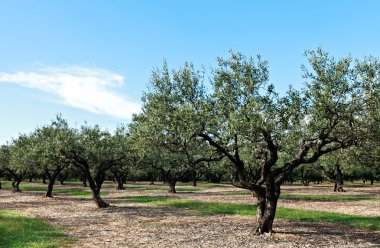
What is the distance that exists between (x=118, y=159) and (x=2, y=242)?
25.5 meters

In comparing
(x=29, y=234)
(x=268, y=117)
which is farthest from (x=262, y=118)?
(x=29, y=234)

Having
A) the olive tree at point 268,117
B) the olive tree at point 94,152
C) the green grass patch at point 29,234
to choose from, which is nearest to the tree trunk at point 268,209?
the olive tree at point 268,117

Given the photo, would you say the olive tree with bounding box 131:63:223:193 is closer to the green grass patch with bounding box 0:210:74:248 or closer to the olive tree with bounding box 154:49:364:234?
the olive tree with bounding box 154:49:364:234

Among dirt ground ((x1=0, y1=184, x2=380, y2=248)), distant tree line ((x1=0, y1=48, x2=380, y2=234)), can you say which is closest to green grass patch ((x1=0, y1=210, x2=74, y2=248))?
dirt ground ((x1=0, y1=184, x2=380, y2=248))

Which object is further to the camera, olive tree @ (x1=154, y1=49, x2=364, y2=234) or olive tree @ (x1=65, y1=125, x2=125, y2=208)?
olive tree @ (x1=65, y1=125, x2=125, y2=208)

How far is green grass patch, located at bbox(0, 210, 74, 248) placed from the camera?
24.3 metres

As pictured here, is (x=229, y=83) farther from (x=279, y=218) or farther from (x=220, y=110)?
(x=279, y=218)

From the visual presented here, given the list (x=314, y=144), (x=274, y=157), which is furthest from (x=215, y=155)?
(x=314, y=144)

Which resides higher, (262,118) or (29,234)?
(262,118)

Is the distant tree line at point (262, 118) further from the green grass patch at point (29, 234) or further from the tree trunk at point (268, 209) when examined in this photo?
the green grass patch at point (29, 234)

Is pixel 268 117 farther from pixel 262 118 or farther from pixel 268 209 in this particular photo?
pixel 268 209

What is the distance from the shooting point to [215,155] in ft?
101

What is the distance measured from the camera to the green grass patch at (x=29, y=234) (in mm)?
24328

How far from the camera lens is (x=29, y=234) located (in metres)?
27.8
